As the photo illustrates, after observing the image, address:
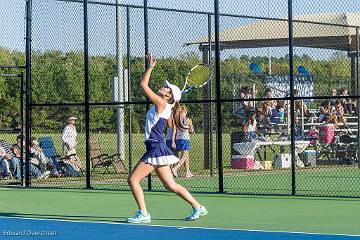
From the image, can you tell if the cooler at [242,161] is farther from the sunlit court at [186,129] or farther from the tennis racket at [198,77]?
the tennis racket at [198,77]

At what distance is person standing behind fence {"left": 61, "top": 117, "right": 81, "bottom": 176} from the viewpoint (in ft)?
79.4

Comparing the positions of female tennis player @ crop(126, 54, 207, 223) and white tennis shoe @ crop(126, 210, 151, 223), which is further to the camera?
white tennis shoe @ crop(126, 210, 151, 223)

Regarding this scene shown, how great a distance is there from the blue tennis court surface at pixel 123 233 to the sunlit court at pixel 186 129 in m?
0.02

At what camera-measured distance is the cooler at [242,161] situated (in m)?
25.5

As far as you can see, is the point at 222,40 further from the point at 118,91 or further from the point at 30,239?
the point at 30,239

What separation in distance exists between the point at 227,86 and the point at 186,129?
12486mm

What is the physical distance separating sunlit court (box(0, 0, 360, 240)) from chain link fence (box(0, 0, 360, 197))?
52 millimetres

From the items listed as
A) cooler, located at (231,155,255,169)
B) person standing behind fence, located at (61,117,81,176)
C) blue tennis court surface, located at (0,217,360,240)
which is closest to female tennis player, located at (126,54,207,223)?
blue tennis court surface, located at (0,217,360,240)

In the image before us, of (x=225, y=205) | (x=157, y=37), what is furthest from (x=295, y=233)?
(x=157, y=37)

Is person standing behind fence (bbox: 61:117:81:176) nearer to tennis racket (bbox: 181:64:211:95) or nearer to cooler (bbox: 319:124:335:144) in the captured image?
tennis racket (bbox: 181:64:211:95)

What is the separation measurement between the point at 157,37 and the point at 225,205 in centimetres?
589

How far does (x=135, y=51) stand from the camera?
22906 mm

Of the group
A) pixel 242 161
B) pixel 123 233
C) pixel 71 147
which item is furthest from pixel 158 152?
pixel 242 161

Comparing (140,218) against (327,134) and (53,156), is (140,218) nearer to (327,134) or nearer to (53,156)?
(53,156)
